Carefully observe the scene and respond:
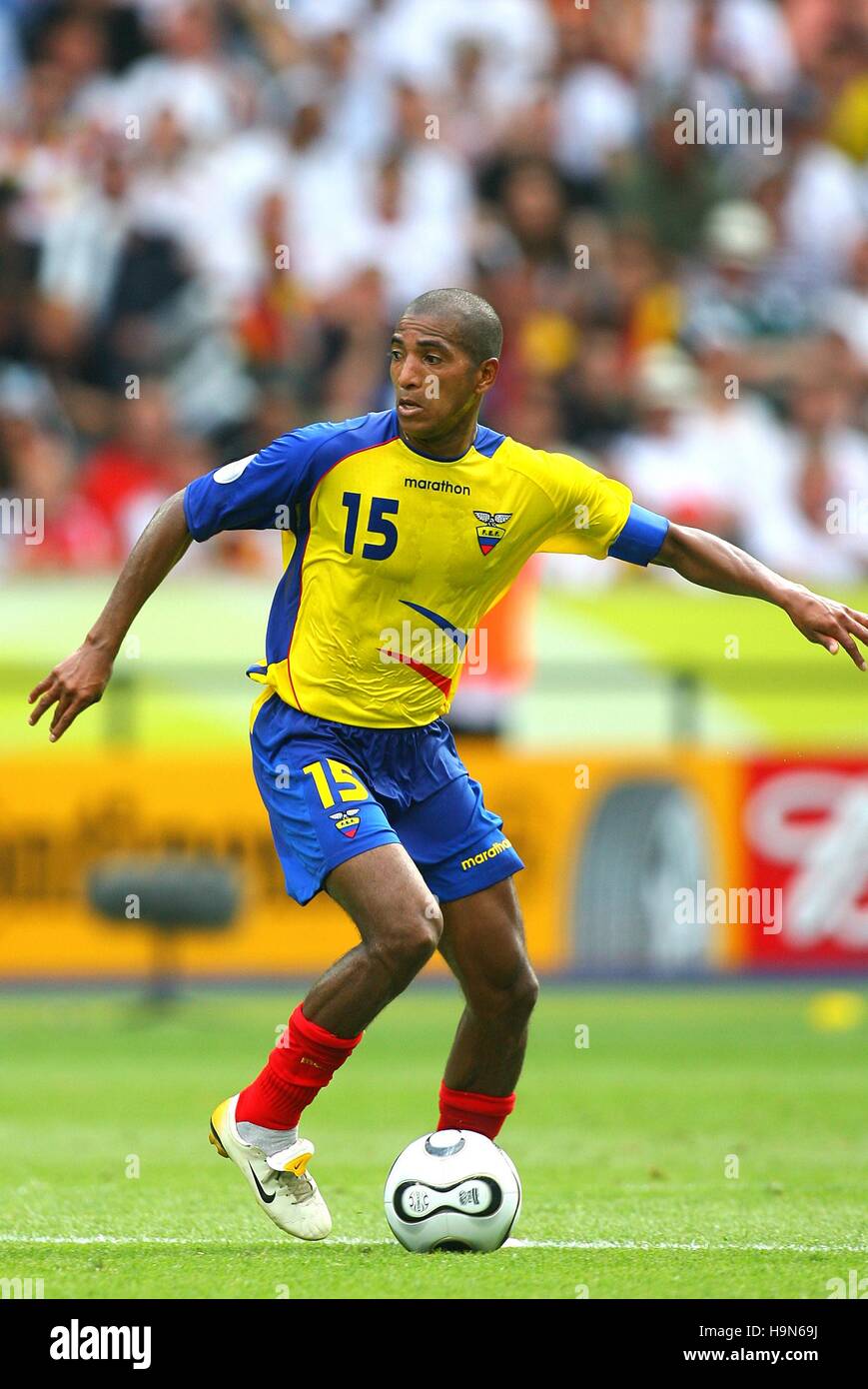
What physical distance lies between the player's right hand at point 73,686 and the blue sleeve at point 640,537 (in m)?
1.63

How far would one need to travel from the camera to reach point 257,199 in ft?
53.5

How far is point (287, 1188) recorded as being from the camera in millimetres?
6383

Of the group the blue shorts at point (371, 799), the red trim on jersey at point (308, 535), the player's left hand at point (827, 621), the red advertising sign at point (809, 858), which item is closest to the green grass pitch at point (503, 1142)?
the red advertising sign at point (809, 858)

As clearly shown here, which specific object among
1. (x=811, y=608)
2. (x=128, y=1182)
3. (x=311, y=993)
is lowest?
(x=128, y=1182)

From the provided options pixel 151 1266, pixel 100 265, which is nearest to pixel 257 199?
pixel 100 265

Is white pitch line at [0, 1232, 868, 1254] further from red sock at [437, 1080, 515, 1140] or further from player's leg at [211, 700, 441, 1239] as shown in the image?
red sock at [437, 1080, 515, 1140]

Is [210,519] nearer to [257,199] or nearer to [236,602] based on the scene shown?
[236,602]

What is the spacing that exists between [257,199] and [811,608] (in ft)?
34.4

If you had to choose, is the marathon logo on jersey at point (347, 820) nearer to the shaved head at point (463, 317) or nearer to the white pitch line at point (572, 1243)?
the white pitch line at point (572, 1243)

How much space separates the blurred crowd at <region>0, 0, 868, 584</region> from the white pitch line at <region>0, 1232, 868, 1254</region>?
8.11 m

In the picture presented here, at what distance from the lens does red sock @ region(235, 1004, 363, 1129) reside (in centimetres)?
636

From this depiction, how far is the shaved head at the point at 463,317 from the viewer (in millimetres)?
6445
